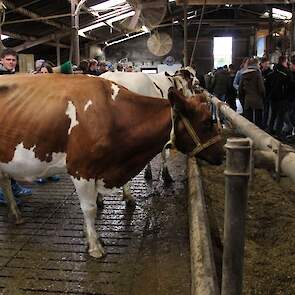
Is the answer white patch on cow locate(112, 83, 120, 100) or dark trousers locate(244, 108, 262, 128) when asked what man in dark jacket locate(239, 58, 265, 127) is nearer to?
dark trousers locate(244, 108, 262, 128)

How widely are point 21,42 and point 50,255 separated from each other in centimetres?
1402

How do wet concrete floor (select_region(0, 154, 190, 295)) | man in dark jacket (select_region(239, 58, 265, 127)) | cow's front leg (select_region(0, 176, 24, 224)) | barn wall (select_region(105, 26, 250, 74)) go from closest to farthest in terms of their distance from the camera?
wet concrete floor (select_region(0, 154, 190, 295)) < cow's front leg (select_region(0, 176, 24, 224)) < man in dark jacket (select_region(239, 58, 265, 127)) < barn wall (select_region(105, 26, 250, 74))

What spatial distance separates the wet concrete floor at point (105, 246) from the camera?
300cm

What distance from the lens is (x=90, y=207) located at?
348 cm

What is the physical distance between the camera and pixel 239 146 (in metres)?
1.30

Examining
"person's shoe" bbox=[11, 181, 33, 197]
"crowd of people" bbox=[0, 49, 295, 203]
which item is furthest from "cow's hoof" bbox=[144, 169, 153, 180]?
"crowd of people" bbox=[0, 49, 295, 203]

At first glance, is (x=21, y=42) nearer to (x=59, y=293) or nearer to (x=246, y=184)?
(x=59, y=293)

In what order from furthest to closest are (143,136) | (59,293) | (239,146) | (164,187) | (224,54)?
(224,54) < (164,187) < (143,136) < (59,293) < (239,146)

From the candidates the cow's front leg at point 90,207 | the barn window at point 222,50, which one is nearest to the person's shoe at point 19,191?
the cow's front leg at point 90,207

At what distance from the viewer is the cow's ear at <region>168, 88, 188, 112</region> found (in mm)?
3229

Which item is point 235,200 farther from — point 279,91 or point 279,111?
point 279,111

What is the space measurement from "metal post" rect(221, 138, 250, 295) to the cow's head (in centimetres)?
196

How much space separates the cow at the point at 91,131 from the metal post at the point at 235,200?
1954 mm

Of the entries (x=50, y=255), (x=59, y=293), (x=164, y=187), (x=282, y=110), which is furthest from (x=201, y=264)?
(x=282, y=110)
